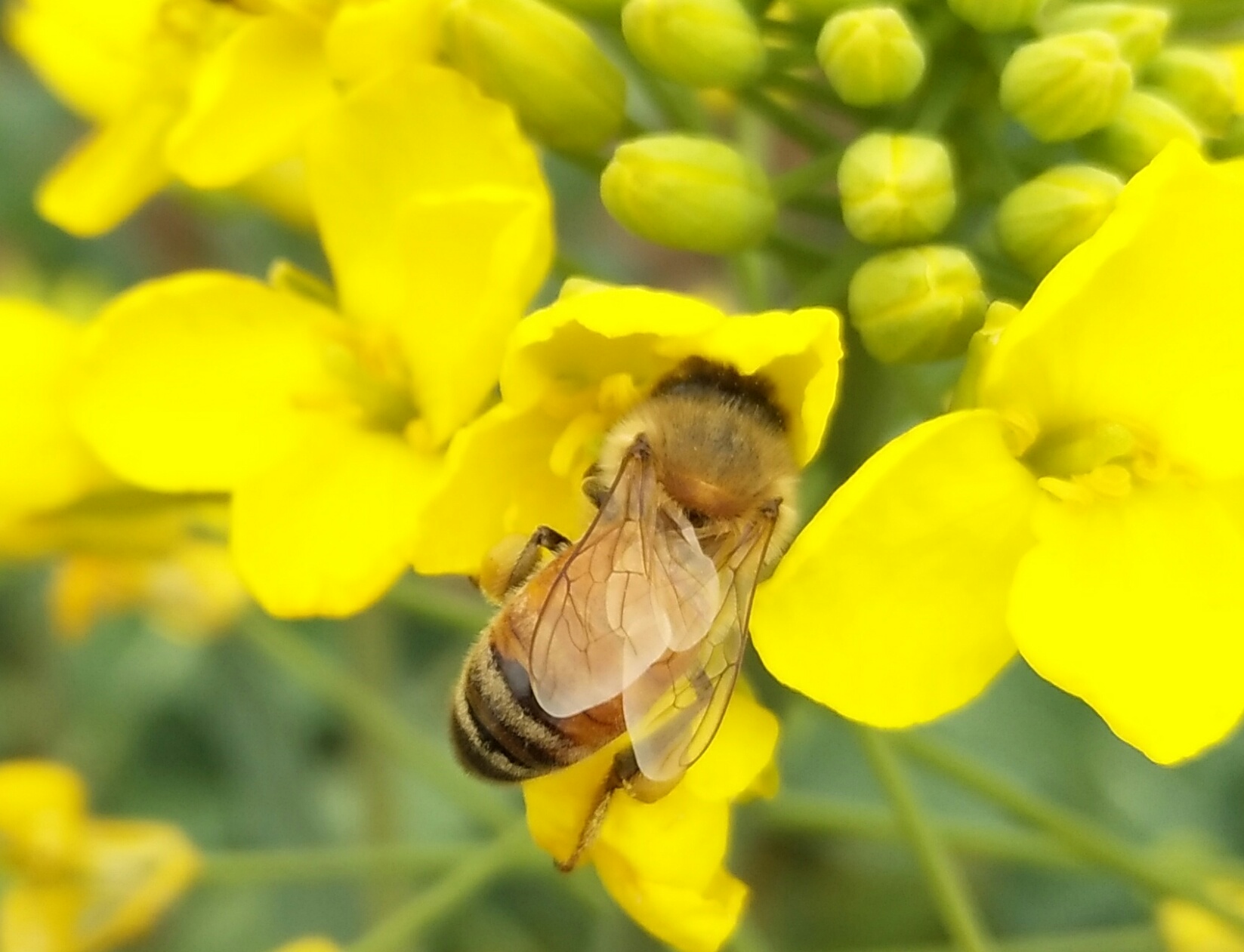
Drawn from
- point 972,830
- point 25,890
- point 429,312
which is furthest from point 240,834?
point 429,312

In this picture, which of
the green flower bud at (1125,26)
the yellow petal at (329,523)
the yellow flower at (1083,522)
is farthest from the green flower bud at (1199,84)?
the yellow petal at (329,523)

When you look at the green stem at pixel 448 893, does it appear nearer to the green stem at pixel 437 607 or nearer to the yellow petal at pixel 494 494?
the green stem at pixel 437 607

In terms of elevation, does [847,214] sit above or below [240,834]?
above

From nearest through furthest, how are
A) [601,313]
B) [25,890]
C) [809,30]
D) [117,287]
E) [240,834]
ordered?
[601,313] < [809,30] < [25,890] < [240,834] < [117,287]

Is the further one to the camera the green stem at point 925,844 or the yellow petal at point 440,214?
the green stem at point 925,844

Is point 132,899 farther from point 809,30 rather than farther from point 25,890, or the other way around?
point 809,30

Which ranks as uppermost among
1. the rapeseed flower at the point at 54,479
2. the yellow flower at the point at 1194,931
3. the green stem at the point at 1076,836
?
the rapeseed flower at the point at 54,479
